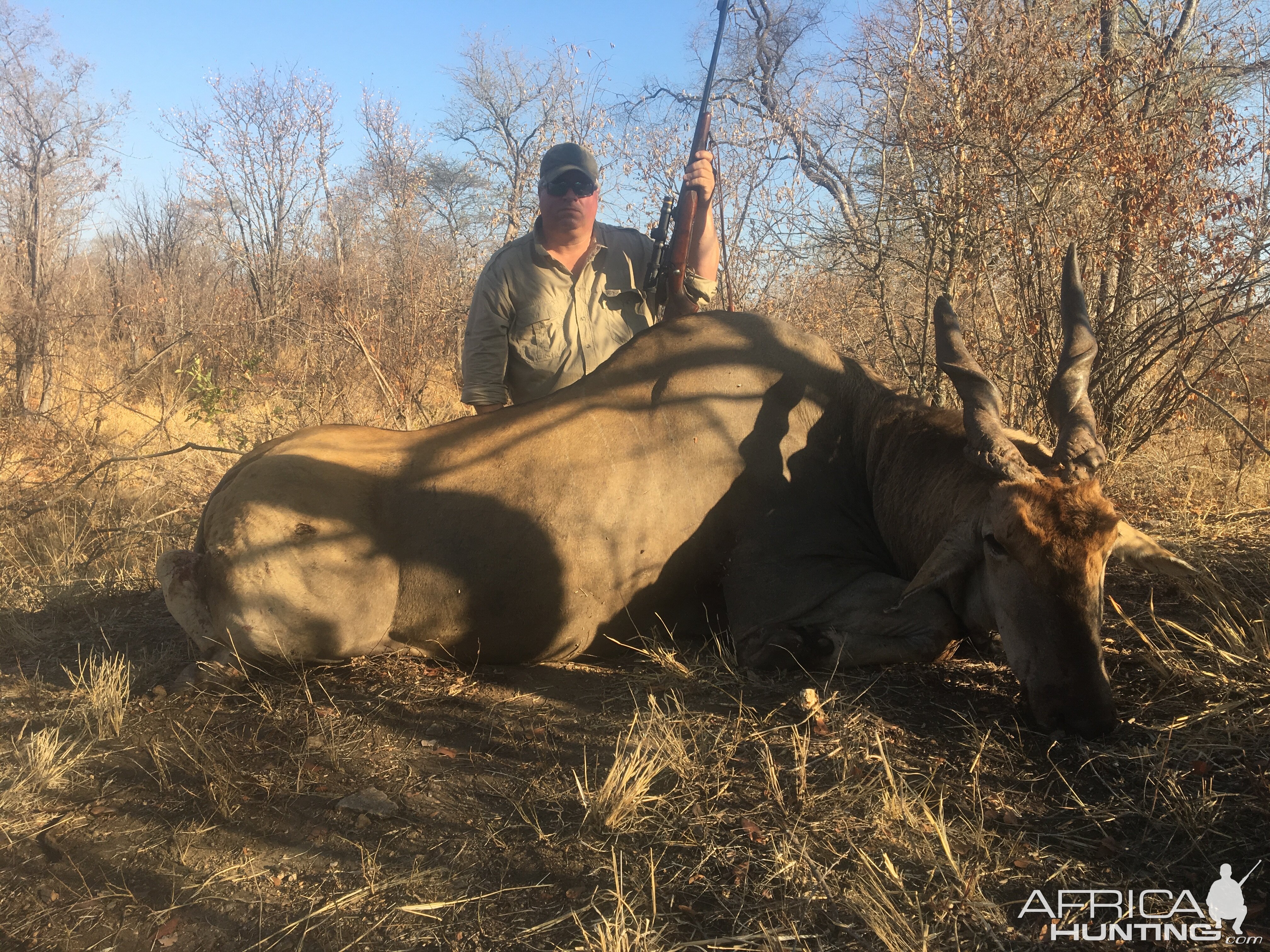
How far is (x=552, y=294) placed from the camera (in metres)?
5.98

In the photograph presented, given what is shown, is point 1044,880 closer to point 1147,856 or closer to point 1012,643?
point 1147,856

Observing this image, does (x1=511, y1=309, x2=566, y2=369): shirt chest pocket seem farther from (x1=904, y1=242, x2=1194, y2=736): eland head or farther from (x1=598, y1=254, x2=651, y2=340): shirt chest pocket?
(x1=904, y1=242, x2=1194, y2=736): eland head

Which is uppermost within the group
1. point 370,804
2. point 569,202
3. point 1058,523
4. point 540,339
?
point 569,202

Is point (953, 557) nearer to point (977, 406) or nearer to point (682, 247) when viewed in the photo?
point (977, 406)

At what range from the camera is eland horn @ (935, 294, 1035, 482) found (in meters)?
3.26

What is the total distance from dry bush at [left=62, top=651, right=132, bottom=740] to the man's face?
12.5 ft

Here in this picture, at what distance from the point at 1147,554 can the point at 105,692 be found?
436 cm

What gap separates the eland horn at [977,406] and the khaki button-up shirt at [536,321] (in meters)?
2.52

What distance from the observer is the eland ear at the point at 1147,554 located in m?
3.28

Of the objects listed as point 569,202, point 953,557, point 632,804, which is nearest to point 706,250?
point 569,202

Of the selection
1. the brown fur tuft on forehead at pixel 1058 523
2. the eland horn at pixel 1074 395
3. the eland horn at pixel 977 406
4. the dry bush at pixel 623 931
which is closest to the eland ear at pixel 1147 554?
the brown fur tuft on forehead at pixel 1058 523

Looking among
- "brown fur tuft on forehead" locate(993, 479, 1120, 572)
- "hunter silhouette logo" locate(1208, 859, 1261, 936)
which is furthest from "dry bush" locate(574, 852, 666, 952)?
"brown fur tuft on forehead" locate(993, 479, 1120, 572)

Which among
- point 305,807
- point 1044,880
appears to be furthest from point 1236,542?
point 305,807

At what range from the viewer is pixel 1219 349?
6043 mm
